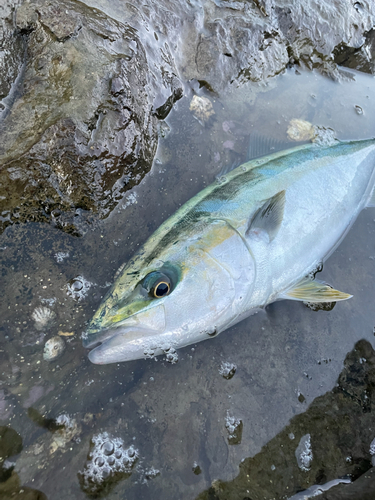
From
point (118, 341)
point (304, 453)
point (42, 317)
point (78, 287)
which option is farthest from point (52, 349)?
point (304, 453)

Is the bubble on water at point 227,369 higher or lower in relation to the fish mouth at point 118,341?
lower

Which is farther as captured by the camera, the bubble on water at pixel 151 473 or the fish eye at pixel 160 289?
the bubble on water at pixel 151 473

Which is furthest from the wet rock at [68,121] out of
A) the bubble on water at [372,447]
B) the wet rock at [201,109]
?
the bubble on water at [372,447]

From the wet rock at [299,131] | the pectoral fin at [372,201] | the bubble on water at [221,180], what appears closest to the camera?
the bubble on water at [221,180]

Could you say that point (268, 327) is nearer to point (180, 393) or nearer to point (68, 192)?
point (180, 393)

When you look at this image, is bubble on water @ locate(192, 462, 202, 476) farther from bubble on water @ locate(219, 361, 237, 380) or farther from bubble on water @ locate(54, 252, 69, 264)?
bubble on water @ locate(54, 252, 69, 264)

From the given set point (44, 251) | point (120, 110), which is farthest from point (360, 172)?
point (44, 251)

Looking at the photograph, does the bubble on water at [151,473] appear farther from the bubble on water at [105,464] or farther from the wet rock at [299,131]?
the wet rock at [299,131]

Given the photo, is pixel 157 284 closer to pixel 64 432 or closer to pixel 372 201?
pixel 64 432
